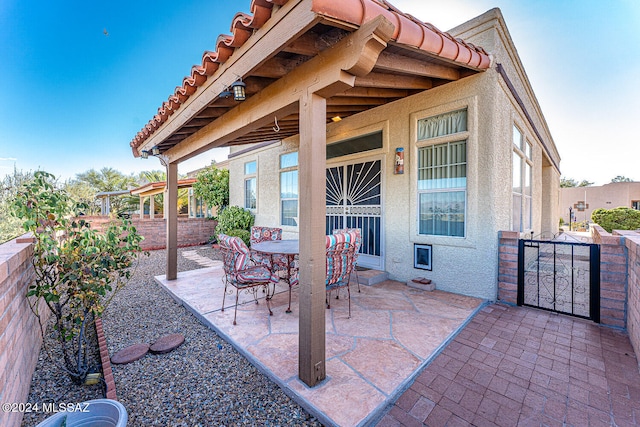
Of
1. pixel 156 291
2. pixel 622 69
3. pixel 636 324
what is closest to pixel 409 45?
pixel 636 324

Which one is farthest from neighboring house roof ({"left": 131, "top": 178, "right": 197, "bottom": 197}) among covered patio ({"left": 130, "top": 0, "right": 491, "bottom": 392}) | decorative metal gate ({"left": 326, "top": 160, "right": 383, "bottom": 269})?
covered patio ({"left": 130, "top": 0, "right": 491, "bottom": 392})

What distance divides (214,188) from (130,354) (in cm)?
958

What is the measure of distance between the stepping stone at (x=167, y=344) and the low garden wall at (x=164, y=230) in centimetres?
819

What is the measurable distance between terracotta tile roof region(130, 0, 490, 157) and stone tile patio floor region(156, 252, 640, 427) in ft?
9.61

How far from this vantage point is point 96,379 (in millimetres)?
2557

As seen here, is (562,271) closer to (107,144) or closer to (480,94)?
(480,94)

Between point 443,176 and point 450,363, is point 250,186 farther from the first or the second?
point 450,363

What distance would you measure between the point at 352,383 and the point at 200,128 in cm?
454

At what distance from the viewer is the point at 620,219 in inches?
560

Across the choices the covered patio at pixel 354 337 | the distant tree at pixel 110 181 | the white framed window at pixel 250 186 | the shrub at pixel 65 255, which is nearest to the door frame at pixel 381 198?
the covered patio at pixel 354 337

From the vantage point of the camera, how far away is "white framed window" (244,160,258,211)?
32.8 ft

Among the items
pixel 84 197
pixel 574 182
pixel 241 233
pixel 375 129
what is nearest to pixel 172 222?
pixel 84 197

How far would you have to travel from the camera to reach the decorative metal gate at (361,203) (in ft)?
19.7

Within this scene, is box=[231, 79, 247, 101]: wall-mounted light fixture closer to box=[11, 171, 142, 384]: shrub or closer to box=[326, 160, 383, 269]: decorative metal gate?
box=[11, 171, 142, 384]: shrub
